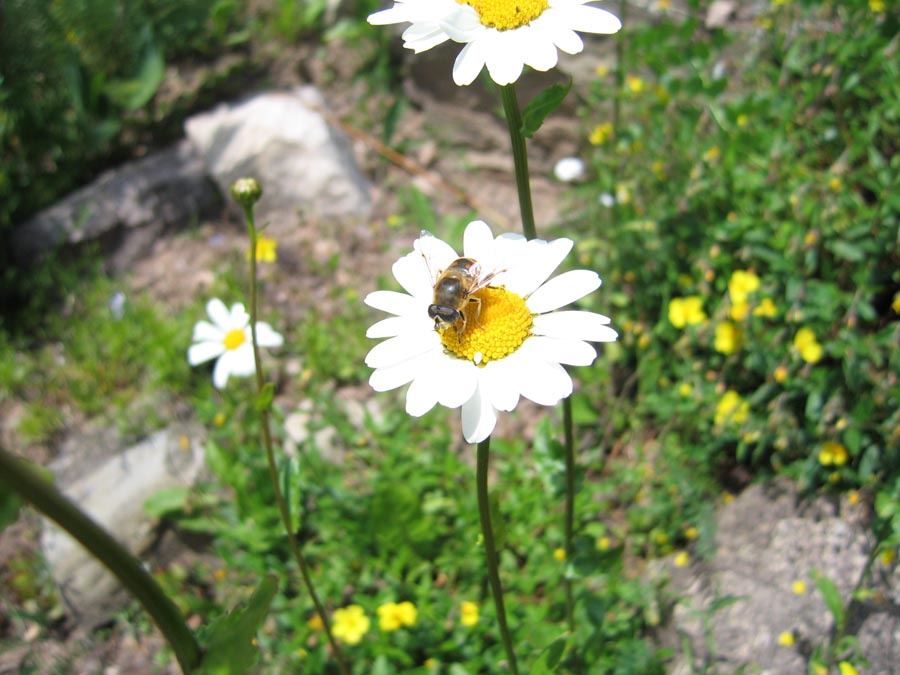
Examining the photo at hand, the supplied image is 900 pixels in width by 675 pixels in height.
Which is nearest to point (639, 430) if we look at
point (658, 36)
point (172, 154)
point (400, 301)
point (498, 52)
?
point (658, 36)

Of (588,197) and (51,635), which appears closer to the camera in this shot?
(51,635)

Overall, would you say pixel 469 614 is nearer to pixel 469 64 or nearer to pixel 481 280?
pixel 481 280

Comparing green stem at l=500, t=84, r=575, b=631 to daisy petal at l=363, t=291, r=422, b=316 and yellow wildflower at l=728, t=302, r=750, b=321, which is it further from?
yellow wildflower at l=728, t=302, r=750, b=321

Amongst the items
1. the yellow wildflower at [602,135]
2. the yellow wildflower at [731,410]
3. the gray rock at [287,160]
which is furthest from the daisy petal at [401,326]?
the gray rock at [287,160]

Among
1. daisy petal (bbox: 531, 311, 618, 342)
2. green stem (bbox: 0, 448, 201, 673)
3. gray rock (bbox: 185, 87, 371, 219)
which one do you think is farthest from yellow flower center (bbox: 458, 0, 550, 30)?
gray rock (bbox: 185, 87, 371, 219)

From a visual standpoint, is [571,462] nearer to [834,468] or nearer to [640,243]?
[834,468]

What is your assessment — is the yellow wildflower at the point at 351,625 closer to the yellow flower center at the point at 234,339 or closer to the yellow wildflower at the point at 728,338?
the yellow flower center at the point at 234,339
